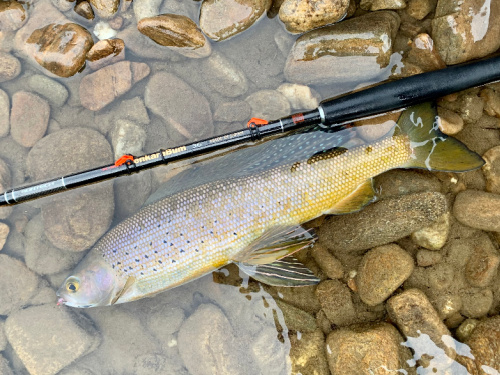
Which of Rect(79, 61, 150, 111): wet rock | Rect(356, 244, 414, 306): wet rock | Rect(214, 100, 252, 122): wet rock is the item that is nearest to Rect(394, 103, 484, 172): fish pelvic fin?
Rect(356, 244, 414, 306): wet rock

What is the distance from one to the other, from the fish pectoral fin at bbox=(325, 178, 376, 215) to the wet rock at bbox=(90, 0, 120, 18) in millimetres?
2822

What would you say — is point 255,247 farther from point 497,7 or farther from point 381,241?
point 497,7

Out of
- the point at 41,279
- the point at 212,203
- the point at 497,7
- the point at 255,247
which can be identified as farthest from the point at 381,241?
the point at 41,279

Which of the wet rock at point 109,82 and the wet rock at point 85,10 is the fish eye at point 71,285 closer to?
the wet rock at point 109,82

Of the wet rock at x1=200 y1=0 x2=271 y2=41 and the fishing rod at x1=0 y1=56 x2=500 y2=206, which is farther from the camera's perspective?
the wet rock at x1=200 y1=0 x2=271 y2=41

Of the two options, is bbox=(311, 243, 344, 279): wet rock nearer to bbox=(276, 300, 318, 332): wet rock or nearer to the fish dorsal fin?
bbox=(276, 300, 318, 332): wet rock

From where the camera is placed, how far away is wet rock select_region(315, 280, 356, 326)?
10.8ft

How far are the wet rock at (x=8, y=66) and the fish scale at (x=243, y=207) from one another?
6.68ft

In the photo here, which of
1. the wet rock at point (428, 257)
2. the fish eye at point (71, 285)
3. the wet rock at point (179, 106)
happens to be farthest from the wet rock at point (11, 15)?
the wet rock at point (428, 257)

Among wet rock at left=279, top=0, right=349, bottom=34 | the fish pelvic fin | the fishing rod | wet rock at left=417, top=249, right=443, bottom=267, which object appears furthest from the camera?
wet rock at left=417, top=249, right=443, bottom=267

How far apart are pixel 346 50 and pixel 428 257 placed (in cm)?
205

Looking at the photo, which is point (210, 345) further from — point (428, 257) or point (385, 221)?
point (428, 257)

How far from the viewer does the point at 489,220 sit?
10.2ft

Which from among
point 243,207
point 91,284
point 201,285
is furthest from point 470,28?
point 91,284
